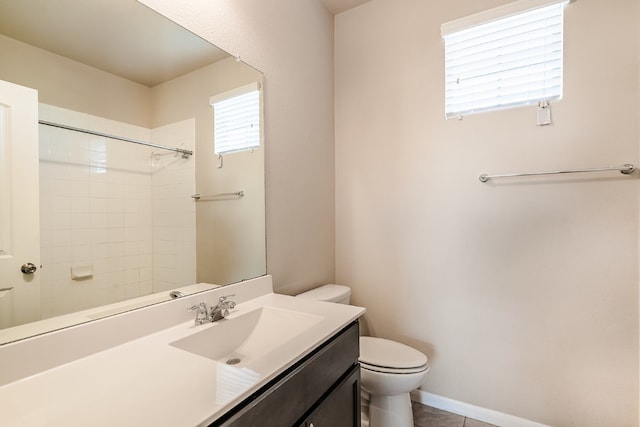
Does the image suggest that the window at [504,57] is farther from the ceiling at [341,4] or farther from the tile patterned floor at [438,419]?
the tile patterned floor at [438,419]

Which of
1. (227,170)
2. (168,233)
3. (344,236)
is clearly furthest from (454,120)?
(168,233)

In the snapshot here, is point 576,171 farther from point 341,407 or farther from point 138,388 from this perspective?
point 138,388

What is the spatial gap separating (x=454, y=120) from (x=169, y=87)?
1.49 m

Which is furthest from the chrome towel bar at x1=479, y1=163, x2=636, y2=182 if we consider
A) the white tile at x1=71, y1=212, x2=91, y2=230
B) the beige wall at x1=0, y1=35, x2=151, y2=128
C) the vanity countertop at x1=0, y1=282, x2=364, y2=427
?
the white tile at x1=71, y1=212, x2=91, y2=230

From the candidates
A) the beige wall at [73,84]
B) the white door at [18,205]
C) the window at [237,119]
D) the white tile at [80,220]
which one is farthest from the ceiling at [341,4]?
the white tile at [80,220]

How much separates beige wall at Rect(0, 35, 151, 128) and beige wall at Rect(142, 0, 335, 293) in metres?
0.38

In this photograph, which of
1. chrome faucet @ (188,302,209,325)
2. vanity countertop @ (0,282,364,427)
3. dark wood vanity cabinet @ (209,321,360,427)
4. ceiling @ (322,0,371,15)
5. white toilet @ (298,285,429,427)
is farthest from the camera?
ceiling @ (322,0,371,15)

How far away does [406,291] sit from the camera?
1.92 meters

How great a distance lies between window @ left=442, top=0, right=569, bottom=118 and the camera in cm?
152

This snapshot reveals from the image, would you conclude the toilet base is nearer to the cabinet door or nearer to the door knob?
the cabinet door

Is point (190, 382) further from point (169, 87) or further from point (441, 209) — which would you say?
point (441, 209)

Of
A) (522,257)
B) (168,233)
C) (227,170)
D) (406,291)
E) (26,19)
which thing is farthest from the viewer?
(406,291)

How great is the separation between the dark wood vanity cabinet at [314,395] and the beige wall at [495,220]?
0.88m

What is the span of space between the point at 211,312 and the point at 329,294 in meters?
0.84
